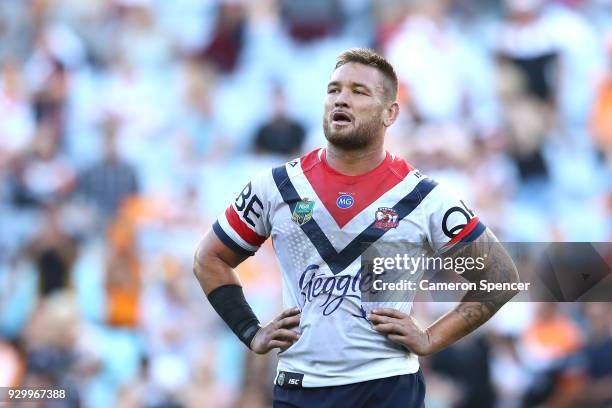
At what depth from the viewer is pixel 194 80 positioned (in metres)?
15.0

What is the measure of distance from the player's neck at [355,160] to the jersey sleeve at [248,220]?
345 millimetres

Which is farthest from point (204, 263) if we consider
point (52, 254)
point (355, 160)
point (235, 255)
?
point (52, 254)

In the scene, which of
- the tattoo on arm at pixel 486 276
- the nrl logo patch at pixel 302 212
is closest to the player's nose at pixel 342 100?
the nrl logo patch at pixel 302 212

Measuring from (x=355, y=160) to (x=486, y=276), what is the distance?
83 cm

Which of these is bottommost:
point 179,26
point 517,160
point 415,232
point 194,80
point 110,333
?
point 415,232

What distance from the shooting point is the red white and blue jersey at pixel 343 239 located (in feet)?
18.1

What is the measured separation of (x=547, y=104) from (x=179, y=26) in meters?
5.02

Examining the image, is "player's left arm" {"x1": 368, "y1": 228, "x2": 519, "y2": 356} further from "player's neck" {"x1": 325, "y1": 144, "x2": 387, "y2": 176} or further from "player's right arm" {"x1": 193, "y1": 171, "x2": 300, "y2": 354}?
"player's right arm" {"x1": 193, "y1": 171, "x2": 300, "y2": 354}

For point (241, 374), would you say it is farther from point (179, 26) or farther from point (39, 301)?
point (179, 26)

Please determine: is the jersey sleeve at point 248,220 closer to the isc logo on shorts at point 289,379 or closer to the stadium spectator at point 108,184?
the isc logo on shorts at point 289,379

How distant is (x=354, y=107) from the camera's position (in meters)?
5.72

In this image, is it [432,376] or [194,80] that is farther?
[194,80]

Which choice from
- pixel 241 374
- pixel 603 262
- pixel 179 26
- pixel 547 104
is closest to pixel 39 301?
pixel 241 374

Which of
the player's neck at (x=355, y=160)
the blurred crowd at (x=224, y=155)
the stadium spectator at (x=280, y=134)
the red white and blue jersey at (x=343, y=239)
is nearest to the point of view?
the red white and blue jersey at (x=343, y=239)
